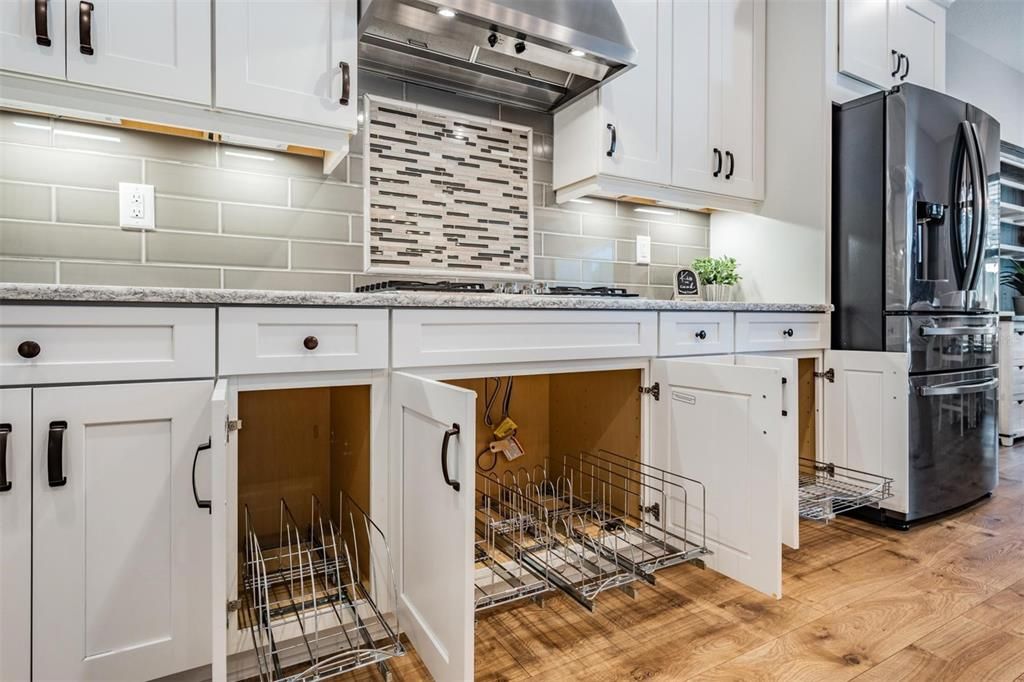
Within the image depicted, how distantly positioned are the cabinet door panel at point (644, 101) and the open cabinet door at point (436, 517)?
1327 millimetres

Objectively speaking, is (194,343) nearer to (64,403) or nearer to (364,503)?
(64,403)

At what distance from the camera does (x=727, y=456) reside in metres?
1.69

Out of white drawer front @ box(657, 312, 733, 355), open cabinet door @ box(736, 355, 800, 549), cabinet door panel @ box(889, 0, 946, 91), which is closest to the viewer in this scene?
open cabinet door @ box(736, 355, 800, 549)

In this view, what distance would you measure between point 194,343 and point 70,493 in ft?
1.17

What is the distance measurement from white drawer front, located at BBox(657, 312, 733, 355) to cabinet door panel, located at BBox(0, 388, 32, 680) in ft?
5.41

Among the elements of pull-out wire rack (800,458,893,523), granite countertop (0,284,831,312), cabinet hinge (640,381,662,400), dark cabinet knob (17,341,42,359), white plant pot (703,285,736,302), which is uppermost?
white plant pot (703,285,736,302)

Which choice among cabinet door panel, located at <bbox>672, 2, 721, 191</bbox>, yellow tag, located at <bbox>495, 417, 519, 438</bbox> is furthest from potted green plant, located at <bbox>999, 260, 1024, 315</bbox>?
yellow tag, located at <bbox>495, 417, 519, 438</bbox>

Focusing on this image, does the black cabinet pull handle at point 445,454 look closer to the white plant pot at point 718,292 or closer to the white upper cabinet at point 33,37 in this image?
the white upper cabinet at point 33,37

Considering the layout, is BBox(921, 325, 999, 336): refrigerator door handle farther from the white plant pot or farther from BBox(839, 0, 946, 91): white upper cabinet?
BBox(839, 0, 946, 91): white upper cabinet

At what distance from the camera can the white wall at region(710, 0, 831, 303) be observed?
2346 mm

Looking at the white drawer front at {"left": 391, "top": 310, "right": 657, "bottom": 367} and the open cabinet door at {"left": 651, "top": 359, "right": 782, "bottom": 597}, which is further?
the open cabinet door at {"left": 651, "top": 359, "right": 782, "bottom": 597}

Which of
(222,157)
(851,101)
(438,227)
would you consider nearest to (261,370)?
(222,157)

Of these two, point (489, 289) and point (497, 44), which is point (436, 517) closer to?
point (489, 289)

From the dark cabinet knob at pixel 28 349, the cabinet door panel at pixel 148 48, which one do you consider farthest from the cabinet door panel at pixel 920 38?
the dark cabinet knob at pixel 28 349
